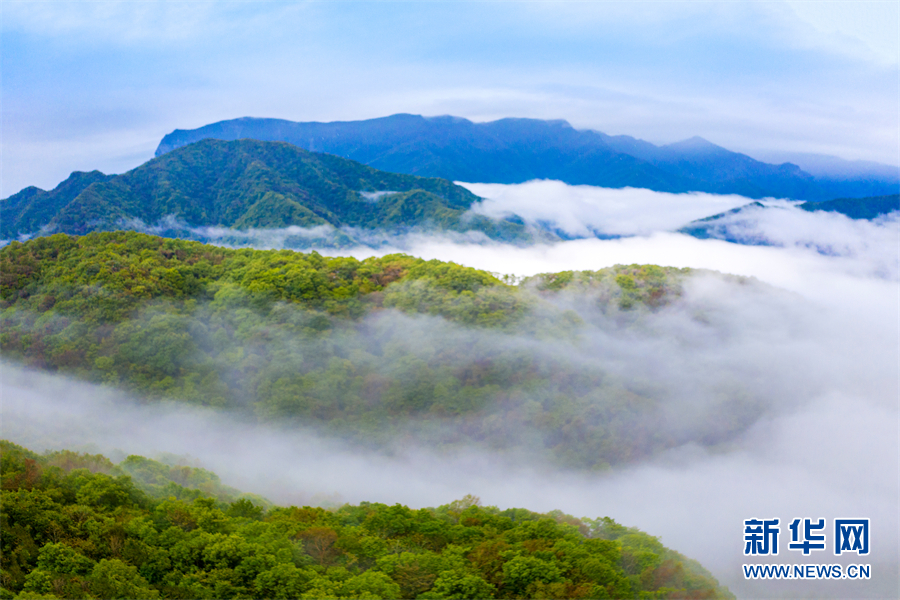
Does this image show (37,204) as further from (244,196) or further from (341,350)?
(341,350)

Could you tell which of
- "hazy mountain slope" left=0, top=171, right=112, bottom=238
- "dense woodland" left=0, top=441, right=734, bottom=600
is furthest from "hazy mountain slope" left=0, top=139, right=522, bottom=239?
"dense woodland" left=0, top=441, right=734, bottom=600

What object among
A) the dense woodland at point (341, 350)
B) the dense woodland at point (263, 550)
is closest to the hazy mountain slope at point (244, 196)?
the dense woodland at point (341, 350)

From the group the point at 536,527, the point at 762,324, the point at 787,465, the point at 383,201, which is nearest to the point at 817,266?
the point at 383,201

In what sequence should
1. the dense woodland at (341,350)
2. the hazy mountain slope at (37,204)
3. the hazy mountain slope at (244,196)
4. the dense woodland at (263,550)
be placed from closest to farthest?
the dense woodland at (263,550) → the dense woodland at (341,350) → the hazy mountain slope at (37,204) → the hazy mountain slope at (244,196)

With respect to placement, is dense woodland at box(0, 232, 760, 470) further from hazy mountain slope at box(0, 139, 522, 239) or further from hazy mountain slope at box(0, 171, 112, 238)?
hazy mountain slope at box(0, 171, 112, 238)

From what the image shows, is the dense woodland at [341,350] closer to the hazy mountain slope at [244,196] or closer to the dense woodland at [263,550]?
the dense woodland at [263,550]

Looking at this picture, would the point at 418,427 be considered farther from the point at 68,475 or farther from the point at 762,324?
the point at 762,324
